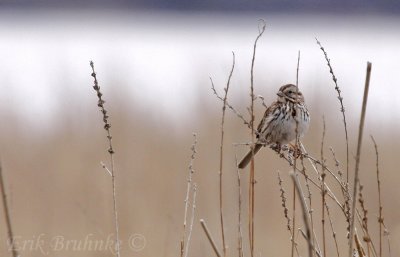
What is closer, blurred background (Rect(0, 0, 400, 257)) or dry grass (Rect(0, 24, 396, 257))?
dry grass (Rect(0, 24, 396, 257))

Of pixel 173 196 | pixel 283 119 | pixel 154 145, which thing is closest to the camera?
pixel 283 119

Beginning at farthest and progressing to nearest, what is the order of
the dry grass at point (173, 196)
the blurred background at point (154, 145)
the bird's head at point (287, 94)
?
1. the blurred background at point (154, 145)
2. the bird's head at point (287, 94)
3. the dry grass at point (173, 196)

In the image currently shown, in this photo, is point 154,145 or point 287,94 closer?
point 287,94

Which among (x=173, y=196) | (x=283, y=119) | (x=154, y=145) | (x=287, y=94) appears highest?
(x=287, y=94)

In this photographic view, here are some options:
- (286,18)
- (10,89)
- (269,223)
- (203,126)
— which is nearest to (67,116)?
(10,89)

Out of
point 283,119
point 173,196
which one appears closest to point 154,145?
point 173,196

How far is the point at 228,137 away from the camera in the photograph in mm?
6445

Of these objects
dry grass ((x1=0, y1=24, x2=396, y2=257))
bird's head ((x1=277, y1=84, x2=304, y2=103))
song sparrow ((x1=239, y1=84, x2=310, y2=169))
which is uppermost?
bird's head ((x1=277, y1=84, x2=304, y2=103))

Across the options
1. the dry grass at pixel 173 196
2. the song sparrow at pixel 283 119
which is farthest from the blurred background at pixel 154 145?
the song sparrow at pixel 283 119

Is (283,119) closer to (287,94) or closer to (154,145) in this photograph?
(287,94)

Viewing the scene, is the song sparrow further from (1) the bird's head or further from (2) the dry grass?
(2) the dry grass

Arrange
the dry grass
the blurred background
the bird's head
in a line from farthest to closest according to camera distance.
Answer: the blurred background, the bird's head, the dry grass

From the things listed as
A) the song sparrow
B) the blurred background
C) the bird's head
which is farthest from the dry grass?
the bird's head

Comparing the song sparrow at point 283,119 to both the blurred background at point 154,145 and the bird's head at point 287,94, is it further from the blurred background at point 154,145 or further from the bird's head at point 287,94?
the blurred background at point 154,145
